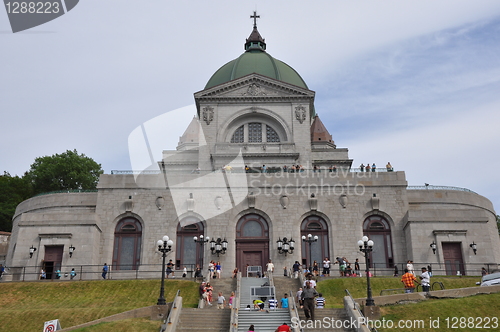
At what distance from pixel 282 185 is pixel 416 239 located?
35.8 ft

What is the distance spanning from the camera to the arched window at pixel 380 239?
4306cm

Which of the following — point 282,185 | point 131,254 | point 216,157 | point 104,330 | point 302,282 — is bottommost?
point 104,330

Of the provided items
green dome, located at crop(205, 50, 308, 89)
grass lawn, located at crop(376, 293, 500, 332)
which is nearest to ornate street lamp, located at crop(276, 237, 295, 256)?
grass lawn, located at crop(376, 293, 500, 332)

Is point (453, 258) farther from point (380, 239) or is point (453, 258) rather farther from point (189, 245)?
point (189, 245)

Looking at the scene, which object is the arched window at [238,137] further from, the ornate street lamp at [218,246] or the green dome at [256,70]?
the ornate street lamp at [218,246]

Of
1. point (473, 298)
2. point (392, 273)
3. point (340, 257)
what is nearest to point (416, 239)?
point (392, 273)

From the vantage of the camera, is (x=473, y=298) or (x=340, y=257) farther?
(x=340, y=257)

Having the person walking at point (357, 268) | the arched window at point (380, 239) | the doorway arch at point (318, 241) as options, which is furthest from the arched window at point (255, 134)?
the person walking at point (357, 268)

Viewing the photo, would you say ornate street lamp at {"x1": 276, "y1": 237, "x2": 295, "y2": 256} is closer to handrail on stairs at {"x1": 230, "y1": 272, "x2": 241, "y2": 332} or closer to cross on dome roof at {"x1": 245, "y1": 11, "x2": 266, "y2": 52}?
handrail on stairs at {"x1": 230, "y1": 272, "x2": 241, "y2": 332}

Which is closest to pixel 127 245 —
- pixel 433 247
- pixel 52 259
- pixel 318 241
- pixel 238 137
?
pixel 52 259

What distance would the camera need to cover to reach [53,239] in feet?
138

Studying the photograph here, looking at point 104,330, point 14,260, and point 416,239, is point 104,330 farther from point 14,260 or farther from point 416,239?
point 416,239

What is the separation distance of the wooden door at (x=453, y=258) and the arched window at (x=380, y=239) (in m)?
3.90

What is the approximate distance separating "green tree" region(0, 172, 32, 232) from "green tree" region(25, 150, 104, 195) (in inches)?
57.6
